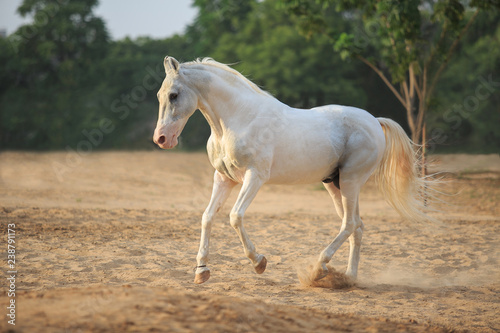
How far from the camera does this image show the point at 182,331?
3.04 meters

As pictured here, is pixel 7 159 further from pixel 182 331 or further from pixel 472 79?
pixel 472 79

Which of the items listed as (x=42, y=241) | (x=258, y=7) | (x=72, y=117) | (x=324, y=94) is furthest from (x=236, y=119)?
(x=258, y=7)

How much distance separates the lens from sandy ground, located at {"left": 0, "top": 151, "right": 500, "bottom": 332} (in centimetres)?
340

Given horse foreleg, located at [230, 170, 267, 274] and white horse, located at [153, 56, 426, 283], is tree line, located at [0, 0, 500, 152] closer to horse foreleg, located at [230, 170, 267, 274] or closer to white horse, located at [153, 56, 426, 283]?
white horse, located at [153, 56, 426, 283]

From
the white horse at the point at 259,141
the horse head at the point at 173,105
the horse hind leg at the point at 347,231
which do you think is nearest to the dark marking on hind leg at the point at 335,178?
the white horse at the point at 259,141

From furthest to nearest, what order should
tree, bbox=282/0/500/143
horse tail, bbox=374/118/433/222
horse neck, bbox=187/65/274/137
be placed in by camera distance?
tree, bbox=282/0/500/143
horse tail, bbox=374/118/433/222
horse neck, bbox=187/65/274/137

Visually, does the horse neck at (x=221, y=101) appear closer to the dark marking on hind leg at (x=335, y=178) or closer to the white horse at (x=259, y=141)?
the white horse at (x=259, y=141)

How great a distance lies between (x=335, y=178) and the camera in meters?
5.89

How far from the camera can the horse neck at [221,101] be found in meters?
5.18

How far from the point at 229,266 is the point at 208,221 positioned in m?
1.28

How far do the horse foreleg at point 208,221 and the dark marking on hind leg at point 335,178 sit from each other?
115 centimetres

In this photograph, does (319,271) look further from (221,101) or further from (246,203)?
(221,101)

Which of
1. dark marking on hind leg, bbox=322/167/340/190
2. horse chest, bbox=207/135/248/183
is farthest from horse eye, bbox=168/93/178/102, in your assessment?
dark marking on hind leg, bbox=322/167/340/190

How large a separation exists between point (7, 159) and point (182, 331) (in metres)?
17.5
